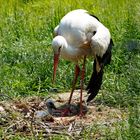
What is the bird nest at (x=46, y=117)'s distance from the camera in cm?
649

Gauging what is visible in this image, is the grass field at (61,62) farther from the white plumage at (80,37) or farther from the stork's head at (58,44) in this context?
the stork's head at (58,44)

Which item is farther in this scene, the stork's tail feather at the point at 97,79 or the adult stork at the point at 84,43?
the stork's tail feather at the point at 97,79

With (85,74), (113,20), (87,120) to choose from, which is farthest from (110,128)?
(113,20)

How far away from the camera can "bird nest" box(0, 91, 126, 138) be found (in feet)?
21.3

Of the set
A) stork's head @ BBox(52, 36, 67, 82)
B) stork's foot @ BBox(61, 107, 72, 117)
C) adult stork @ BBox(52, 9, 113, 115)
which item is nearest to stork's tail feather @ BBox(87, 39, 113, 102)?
adult stork @ BBox(52, 9, 113, 115)

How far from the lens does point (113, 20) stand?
33.2ft

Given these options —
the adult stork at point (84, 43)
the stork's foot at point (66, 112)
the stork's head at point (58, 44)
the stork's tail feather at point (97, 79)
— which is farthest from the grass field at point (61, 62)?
the stork's head at point (58, 44)

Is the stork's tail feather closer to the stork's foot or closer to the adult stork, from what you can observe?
the adult stork

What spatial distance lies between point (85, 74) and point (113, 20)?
1850 mm

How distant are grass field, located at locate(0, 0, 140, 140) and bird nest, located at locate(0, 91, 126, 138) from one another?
0.56 ft

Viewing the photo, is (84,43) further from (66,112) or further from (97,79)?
(66,112)

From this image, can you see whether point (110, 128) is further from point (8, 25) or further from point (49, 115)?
point (8, 25)

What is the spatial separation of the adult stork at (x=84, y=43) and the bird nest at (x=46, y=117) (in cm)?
24

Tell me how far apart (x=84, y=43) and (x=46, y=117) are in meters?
1.02
